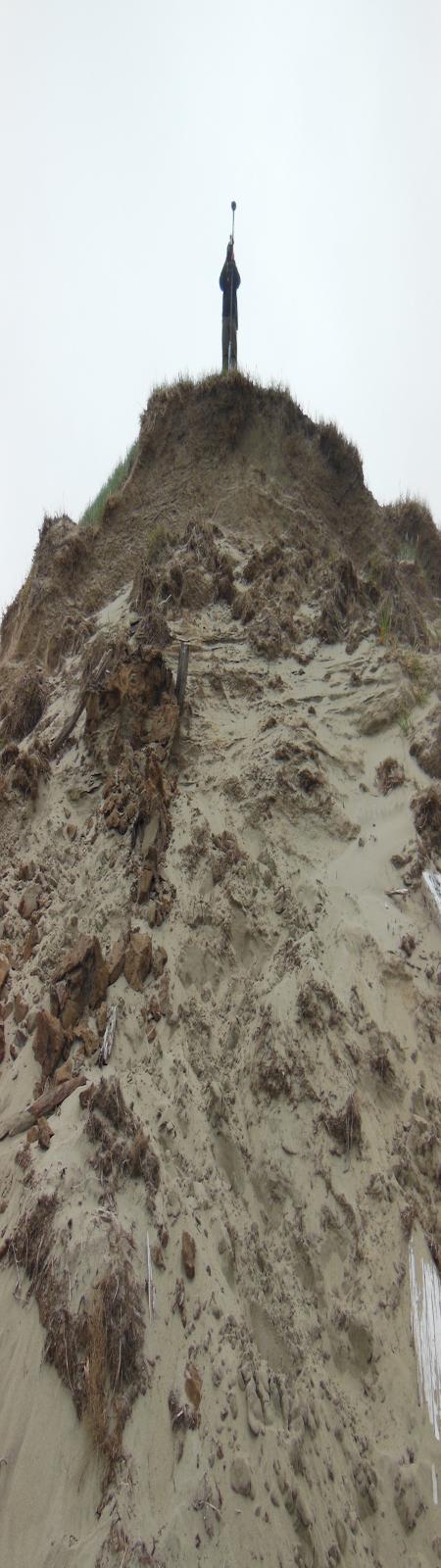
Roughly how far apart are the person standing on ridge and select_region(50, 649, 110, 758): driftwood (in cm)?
672

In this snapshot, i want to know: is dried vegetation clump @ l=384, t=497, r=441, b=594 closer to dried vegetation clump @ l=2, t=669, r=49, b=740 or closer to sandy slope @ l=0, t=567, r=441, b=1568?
sandy slope @ l=0, t=567, r=441, b=1568

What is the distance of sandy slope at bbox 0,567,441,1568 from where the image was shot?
3.02 metres

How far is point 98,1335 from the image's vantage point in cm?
315

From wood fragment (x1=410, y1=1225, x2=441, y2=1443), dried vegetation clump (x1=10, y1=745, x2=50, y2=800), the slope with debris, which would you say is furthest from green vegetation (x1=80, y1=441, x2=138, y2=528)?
wood fragment (x1=410, y1=1225, x2=441, y2=1443)

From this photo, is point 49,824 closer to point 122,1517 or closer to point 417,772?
point 417,772

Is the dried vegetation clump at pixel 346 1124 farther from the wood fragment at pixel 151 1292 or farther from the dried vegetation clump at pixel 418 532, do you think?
the dried vegetation clump at pixel 418 532

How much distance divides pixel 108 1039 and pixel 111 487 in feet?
25.7

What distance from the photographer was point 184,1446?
10.1 feet

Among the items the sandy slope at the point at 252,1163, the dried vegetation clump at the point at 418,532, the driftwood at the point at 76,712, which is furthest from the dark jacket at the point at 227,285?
the sandy slope at the point at 252,1163

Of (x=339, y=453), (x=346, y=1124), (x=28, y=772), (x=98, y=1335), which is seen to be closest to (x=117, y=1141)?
(x=98, y=1335)

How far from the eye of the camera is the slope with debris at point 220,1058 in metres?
3.09

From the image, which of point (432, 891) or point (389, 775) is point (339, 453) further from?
point (432, 891)

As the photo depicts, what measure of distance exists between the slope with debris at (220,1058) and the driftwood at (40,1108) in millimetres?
18

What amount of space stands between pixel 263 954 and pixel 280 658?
3.17 m
